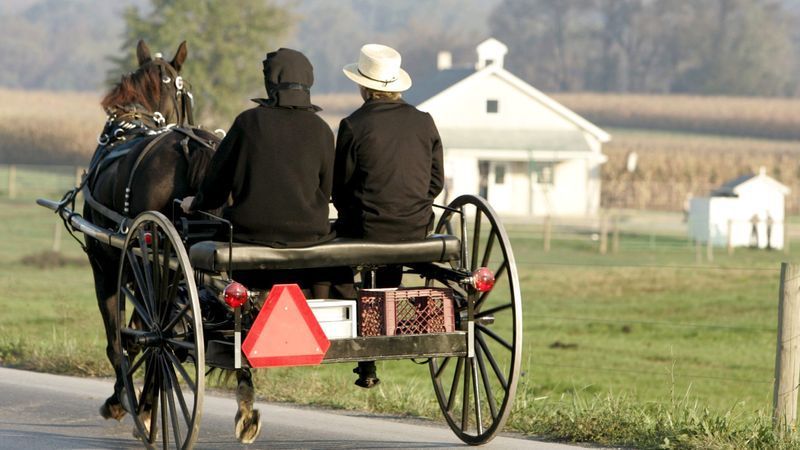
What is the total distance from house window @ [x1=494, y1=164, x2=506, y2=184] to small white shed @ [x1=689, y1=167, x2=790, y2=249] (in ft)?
33.1

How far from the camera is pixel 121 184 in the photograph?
8977mm

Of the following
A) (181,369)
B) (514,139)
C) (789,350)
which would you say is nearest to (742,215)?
(514,139)

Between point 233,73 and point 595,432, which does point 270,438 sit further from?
point 233,73

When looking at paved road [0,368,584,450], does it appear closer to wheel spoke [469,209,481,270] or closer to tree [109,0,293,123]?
wheel spoke [469,209,481,270]

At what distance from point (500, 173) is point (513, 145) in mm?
1137

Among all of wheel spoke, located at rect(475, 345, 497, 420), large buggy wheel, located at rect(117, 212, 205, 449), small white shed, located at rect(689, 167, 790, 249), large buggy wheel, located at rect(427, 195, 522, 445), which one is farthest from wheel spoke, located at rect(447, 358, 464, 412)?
small white shed, located at rect(689, 167, 790, 249)

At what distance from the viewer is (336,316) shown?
7500mm

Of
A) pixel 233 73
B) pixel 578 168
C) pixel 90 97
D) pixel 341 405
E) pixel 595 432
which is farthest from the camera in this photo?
pixel 90 97

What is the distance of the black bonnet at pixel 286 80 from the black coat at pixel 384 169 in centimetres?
33

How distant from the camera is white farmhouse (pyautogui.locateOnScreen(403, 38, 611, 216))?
2073 inches

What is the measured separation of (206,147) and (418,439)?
212 cm

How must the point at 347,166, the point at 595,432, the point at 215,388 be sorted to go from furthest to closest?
the point at 215,388 < the point at 595,432 < the point at 347,166

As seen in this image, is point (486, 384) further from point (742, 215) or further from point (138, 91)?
point (742, 215)

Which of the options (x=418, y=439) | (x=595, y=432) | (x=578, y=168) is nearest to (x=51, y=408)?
(x=418, y=439)
